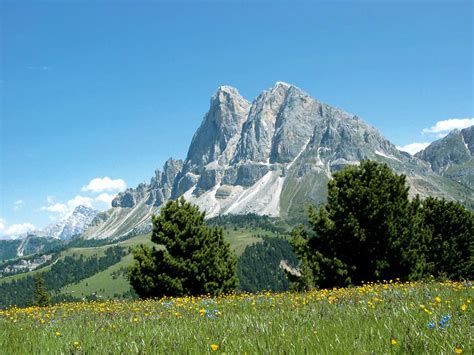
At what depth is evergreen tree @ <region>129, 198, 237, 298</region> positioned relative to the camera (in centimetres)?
3697

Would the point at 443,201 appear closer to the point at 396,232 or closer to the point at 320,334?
the point at 396,232

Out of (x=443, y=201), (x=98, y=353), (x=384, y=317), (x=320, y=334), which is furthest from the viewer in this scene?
(x=443, y=201)

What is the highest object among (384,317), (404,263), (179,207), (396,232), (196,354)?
(179,207)

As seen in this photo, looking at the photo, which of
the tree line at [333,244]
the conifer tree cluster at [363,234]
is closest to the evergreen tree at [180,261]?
the tree line at [333,244]

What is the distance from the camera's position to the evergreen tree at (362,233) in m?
33.7

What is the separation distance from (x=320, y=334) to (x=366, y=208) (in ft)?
103

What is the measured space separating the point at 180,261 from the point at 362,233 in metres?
16.6

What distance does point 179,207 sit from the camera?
39.3 m

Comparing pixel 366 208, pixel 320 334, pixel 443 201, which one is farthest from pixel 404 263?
pixel 320 334

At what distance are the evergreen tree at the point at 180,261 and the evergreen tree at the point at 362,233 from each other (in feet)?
27.2

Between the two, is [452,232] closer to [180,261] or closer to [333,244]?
[333,244]

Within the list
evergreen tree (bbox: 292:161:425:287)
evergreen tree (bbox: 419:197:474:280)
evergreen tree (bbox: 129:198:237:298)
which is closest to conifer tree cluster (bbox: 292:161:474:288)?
evergreen tree (bbox: 292:161:425:287)

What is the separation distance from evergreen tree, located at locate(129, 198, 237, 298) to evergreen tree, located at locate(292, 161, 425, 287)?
830 centimetres

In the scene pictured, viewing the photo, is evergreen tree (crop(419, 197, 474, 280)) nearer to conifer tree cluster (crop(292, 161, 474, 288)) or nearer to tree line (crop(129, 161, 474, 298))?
tree line (crop(129, 161, 474, 298))
